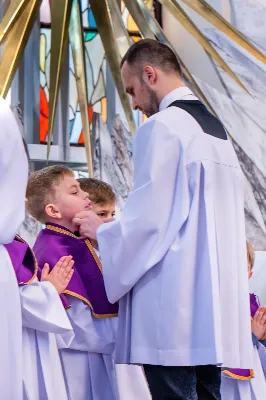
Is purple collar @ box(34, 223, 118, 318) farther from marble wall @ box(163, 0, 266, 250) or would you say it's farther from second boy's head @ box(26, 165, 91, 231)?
marble wall @ box(163, 0, 266, 250)

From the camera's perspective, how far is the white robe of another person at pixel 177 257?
3.08 m

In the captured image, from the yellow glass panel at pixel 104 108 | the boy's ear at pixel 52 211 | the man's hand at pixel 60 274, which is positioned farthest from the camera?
the yellow glass panel at pixel 104 108

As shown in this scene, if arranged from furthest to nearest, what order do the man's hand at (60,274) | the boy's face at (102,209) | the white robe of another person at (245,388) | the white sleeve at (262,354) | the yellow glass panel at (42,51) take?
the yellow glass panel at (42,51) → the white sleeve at (262,354) → the white robe of another person at (245,388) → the boy's face at (102,209) → the man's hand at (60,274)

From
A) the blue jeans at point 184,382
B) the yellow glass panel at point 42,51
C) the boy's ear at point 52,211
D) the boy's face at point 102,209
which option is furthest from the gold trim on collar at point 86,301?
the yellow glass panel at point 42,51

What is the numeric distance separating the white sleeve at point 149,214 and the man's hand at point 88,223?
0.71 feet

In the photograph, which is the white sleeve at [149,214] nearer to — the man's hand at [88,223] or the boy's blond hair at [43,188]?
the man's hand at [88,223]

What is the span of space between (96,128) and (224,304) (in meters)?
4.33

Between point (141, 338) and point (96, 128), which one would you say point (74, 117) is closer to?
point (96, 128)

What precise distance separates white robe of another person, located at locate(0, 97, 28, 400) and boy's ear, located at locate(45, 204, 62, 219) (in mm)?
642

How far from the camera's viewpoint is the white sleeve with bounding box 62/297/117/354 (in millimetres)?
3549

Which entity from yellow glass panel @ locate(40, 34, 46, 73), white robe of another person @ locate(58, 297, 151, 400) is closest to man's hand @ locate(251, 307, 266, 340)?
white robe of another person @ locate(58, 297, 151, 400)

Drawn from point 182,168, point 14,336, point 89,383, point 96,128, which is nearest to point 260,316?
point 89,383

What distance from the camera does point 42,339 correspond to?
3301 millimetres

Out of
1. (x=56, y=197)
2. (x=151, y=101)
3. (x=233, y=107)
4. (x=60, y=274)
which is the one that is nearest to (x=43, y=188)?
(x=56, y=197)
